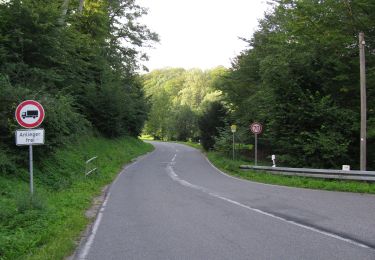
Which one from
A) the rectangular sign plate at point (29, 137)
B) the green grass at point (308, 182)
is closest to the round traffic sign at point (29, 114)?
the rectangular sign plate at point (29, 137)

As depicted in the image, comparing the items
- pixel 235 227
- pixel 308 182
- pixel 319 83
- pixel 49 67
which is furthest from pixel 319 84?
pixel 235 227

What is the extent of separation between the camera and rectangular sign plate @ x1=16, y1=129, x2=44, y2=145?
1009 cm

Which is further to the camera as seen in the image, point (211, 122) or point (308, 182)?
point (211, 122)

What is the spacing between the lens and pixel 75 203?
11.8 meters

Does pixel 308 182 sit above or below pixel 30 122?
below

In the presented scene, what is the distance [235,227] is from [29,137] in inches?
222

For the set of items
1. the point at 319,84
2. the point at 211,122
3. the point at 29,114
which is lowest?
the point at 29,114

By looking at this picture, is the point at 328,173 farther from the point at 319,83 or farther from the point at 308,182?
the point at 319,83

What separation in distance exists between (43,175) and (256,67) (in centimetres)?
2311

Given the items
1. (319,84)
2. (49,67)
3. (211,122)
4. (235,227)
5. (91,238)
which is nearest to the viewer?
(91,238)

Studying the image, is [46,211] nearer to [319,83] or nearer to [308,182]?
[308,182]

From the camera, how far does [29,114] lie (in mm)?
10234

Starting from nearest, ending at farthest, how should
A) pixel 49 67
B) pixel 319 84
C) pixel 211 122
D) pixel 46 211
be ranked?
pixel 46 211, pixel 49 67, pixel 319 84, pixel 211 122

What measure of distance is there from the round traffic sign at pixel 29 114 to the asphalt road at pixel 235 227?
2.94m
